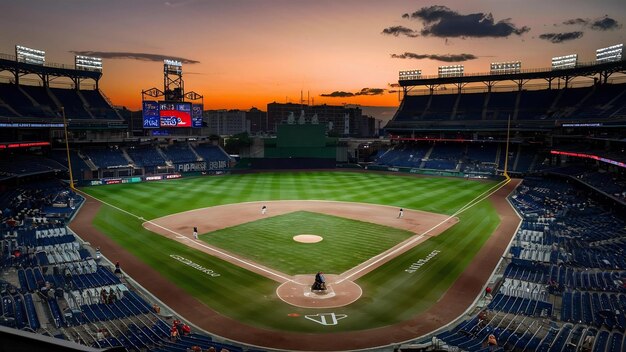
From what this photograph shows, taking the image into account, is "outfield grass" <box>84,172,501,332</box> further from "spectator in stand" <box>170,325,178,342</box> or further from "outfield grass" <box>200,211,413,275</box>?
"spectator in stand" <box>170,325,178,342</box>

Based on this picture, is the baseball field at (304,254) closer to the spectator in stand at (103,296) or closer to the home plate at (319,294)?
the home plate at (319,294)

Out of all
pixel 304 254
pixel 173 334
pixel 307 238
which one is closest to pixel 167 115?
pixel 307 238

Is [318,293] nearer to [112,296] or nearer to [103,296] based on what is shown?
[112,296]

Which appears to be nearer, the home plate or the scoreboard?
the home plate

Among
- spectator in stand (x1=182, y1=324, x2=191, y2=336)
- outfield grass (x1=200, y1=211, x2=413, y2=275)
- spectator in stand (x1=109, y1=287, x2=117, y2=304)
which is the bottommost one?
spectator in stand (x1=182, y1=324, x2=191, y2=336)

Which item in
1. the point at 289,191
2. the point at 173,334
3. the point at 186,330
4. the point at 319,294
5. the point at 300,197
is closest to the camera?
the point at 173,334

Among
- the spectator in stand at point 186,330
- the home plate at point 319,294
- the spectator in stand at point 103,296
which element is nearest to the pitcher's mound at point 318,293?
the home plate at point 319,294

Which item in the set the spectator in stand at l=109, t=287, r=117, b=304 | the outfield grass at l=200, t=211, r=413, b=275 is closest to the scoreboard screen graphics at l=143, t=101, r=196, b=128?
the outfield grass at l=200, t=211, r=413, b=275
